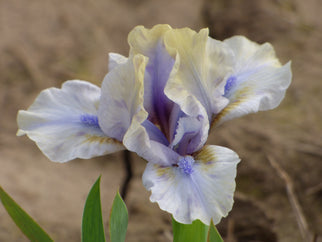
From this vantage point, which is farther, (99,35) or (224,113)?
(99,35)

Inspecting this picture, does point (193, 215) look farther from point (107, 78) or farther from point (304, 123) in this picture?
point (304, 123)

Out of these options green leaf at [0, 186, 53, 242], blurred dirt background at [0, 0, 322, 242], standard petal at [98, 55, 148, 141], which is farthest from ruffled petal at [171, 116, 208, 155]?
blurred dirt background at [0, 0, 322, 242]

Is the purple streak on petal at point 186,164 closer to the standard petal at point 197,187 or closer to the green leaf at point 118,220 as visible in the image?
the standard petal at point 197,187

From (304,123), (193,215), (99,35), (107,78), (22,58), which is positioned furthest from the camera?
(99,35)

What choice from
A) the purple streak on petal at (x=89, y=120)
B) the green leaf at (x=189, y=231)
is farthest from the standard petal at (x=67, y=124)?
the green leaf at (x=189, y=231)

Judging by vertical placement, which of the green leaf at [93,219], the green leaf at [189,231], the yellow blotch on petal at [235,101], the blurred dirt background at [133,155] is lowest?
the blurred dirt background at [133,155]

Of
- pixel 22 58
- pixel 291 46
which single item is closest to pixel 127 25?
pixel 22 58

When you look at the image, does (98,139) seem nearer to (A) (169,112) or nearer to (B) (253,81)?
(A) (169,112)
